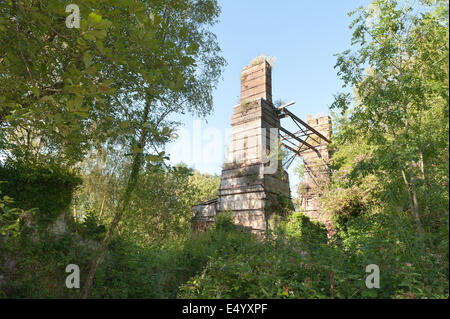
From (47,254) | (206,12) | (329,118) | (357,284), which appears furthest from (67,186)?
(329,118)

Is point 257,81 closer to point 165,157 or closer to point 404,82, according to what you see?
point 404,82

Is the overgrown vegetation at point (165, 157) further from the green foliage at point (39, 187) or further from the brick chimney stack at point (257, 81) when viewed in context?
the brick chimney stack at point (257, 81)

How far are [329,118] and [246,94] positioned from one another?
709cm

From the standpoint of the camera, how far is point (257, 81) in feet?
45.5

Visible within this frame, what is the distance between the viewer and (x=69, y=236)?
7.30 meters

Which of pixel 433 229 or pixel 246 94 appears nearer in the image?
pixel 433 229

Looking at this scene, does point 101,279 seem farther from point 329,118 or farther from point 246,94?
point 329,118

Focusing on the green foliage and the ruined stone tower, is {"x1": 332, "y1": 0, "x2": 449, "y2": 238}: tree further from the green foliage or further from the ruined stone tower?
the green foliage

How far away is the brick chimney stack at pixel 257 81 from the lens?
44.6 ft

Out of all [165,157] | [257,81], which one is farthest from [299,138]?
[165,157]

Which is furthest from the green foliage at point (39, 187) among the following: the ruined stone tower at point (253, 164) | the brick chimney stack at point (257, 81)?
the brick chimney stack at point (257, 81)

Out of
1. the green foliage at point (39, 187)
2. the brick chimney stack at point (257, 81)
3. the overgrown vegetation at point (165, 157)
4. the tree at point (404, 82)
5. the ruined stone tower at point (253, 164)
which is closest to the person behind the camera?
the overgrown vegetation at point (165, 157)

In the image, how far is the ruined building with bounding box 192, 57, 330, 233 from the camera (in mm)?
12078

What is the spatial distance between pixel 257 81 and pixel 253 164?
14.7 feet
